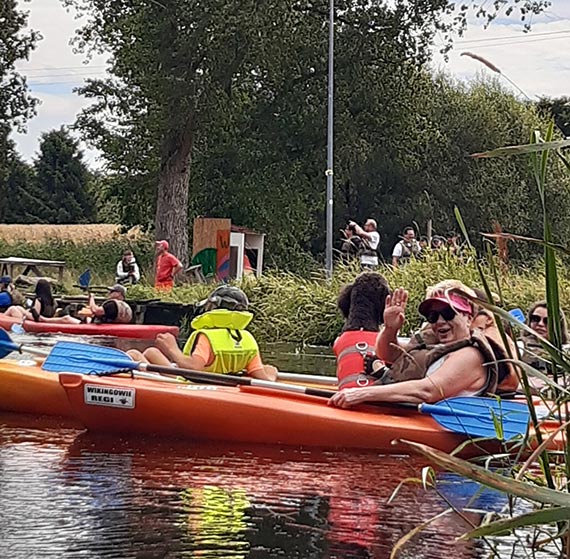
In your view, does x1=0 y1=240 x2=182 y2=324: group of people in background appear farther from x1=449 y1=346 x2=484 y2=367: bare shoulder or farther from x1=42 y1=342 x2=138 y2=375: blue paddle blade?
x1=449 y1=346 x2=484 y2=367: bare shoulder

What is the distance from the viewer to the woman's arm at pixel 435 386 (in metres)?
5.86

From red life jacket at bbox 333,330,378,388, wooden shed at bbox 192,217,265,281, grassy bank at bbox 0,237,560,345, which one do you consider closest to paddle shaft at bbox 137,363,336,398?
red life jacket at bbox 333,330,378,388

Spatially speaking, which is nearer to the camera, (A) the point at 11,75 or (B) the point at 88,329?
(B) the point at 88,329

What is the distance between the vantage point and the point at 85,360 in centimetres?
743

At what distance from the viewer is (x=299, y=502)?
5277 millimetres

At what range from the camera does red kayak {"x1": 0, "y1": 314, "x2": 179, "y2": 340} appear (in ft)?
46.1

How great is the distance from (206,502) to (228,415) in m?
1.46

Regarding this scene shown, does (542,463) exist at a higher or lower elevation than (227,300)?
lower

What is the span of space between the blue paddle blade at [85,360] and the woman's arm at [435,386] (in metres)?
1.56

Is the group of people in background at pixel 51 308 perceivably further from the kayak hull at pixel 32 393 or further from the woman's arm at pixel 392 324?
the woman's arm at pixel 392 324

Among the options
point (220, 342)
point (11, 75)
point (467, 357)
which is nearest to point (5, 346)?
point (220, 342)

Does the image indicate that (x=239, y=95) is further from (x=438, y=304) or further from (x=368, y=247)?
(x=438, y=304)

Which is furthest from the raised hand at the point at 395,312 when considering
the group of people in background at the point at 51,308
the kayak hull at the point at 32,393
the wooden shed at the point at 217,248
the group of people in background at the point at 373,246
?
the wooden shed at the point at 217,248

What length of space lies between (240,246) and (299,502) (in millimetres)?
17666
